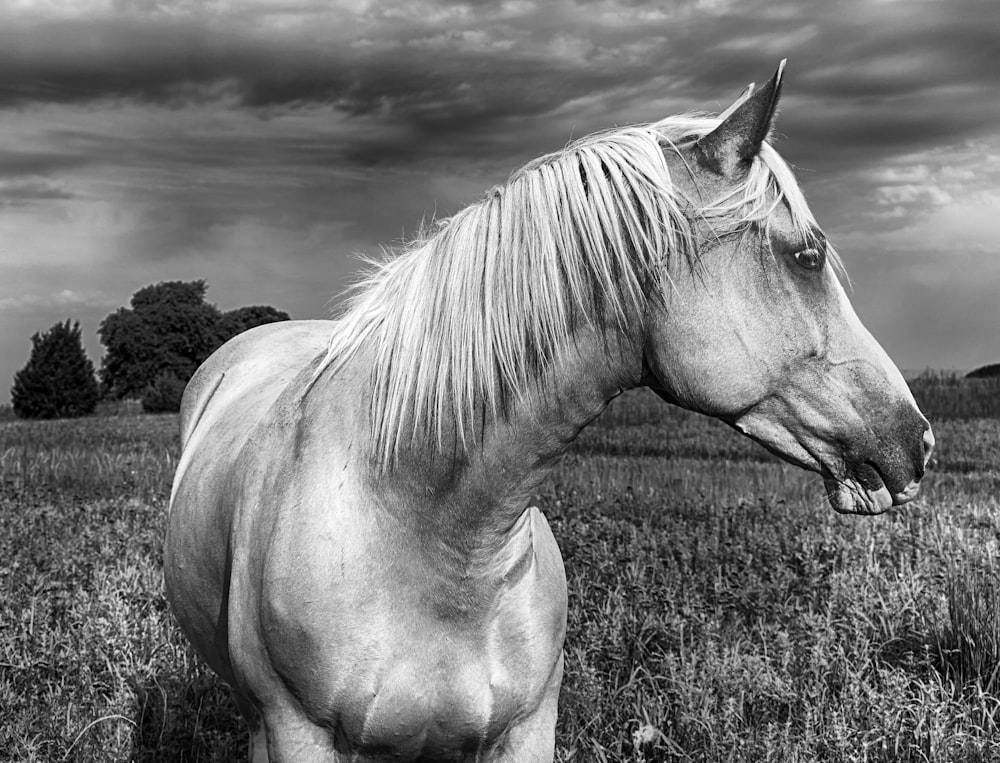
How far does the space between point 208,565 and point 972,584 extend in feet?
11.7

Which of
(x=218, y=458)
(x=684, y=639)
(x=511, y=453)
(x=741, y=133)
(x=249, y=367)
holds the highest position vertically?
(x=741, y=133)

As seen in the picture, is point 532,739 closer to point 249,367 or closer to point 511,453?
point 511,453

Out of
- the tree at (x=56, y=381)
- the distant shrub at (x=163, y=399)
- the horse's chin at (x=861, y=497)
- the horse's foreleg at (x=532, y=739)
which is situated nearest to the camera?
the horse's chin at (x=861, y=497)

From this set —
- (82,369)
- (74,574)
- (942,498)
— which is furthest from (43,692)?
(82,369)

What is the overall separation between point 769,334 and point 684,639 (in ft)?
9.88

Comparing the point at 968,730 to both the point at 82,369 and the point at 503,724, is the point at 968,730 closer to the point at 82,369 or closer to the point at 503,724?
the point at 503,724

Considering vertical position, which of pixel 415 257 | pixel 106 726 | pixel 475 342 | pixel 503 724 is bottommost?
pixel 106 726

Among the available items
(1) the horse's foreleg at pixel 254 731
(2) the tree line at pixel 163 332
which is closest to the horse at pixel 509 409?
(1) the horse's foreleg at pixel 254 731

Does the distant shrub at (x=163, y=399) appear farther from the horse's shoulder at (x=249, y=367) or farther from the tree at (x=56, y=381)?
the horse's shoulder at (x=249, y=367)

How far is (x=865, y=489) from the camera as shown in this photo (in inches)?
85.0

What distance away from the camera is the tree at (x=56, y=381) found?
41.3 metres

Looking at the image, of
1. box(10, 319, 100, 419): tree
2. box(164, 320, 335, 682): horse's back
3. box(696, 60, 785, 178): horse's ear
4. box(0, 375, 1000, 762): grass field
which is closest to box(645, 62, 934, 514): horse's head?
box(696, 60, 785, 178): horse's ear

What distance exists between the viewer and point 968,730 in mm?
3717

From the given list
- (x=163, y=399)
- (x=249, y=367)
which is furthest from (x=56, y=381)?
(x=249, y=367)
